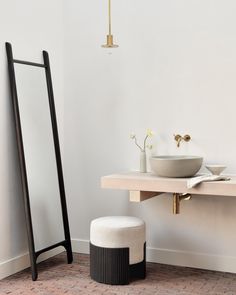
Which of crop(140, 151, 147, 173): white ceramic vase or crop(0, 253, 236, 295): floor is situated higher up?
crop(140, 151, 147, 173): white ceramic vase

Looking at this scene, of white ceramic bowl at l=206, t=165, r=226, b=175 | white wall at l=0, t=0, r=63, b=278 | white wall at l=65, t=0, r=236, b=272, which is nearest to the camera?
white ceramic bowl at l=206, t=165, r=226, b=175

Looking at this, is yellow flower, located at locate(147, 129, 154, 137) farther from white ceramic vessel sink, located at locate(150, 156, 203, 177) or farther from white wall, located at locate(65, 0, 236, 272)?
white ceramic vessel sink, located at locate(150, 156, 203, 177)

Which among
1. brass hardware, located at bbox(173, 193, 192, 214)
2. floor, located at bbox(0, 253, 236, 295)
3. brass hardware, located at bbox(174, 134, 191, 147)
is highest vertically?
brass hardware, located at bbox(174, 134, 191, 147)

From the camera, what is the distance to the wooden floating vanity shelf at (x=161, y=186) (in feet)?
11.1

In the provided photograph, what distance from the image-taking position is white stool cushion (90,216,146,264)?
3.59 m

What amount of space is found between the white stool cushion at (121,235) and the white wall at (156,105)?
51 centimetres

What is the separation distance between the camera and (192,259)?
4.05 m

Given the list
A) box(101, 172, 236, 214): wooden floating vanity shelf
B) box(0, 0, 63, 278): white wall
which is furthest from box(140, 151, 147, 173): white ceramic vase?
box(0, 0, 63, 278): white wall

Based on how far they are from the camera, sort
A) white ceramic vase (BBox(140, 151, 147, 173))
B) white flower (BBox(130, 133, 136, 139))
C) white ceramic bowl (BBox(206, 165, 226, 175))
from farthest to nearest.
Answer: white flower (BBox(130, 133, 136, 139)) < white ceramic vase (BBox(140, 151, 147, 173)) < white ceramic bowl (BBox(206, 165, 226, 175))

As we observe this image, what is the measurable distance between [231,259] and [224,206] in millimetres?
422

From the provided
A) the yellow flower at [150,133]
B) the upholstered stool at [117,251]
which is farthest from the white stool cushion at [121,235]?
the yellow flower at [150,133]

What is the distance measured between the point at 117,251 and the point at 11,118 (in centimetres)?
130

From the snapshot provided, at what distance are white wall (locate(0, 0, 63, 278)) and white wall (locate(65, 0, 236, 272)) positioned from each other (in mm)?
373

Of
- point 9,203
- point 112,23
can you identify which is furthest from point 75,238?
point 112,23
